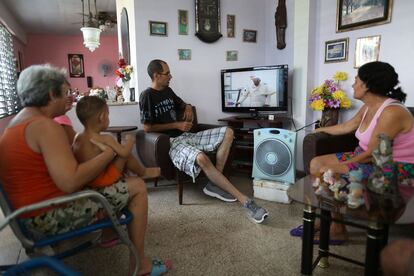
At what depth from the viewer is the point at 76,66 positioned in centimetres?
848

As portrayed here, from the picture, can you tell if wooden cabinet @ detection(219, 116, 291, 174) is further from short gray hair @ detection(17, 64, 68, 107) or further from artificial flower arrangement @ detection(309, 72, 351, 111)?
short gray hair @ detection(17, 64, 68, 107)

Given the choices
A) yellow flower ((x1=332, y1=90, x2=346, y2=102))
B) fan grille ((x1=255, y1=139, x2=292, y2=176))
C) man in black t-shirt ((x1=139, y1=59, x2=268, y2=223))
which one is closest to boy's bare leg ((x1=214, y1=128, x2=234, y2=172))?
man in black t-shirt ((x1=139, y1=59, x2=268, y2=223))

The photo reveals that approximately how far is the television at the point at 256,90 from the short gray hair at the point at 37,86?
244 cm

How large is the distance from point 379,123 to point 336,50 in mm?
1541

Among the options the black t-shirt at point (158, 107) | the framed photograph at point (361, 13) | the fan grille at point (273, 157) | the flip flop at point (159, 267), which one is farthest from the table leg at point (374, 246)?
the framed photograph at point (361, 13)

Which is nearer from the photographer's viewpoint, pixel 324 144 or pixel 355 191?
pixel 355 191

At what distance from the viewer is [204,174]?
103 inches

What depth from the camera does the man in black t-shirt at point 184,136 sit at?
247 centimetres

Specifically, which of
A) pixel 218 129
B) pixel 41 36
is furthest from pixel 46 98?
pixel 41 36

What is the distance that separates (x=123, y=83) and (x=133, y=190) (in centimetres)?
248

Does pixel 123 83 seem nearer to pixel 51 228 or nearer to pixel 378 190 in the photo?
pixel 51 228

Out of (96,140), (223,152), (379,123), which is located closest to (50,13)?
(223,152)

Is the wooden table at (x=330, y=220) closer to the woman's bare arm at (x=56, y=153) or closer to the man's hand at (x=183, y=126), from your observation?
the woman's bare arm at (x=56, y=153)

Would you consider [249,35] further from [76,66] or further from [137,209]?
[76,66]
